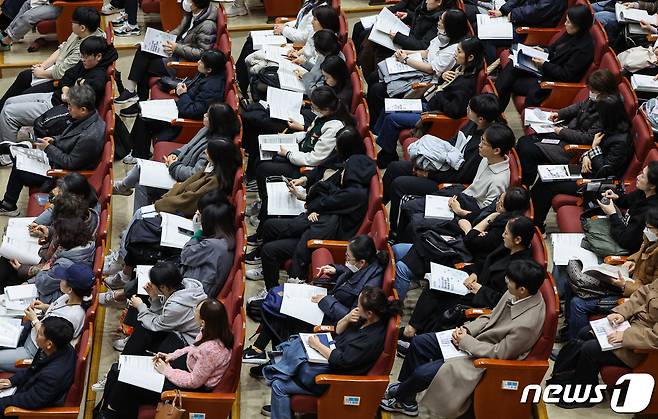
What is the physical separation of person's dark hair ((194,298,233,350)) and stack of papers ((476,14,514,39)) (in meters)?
3.15

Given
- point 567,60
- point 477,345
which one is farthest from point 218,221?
point 567,60

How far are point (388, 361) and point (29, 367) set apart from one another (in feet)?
5.06

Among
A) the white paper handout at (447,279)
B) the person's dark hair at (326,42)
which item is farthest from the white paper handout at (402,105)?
the white paper handout at (447,279)

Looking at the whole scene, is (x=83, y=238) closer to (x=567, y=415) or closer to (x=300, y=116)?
(x=300, y=116)

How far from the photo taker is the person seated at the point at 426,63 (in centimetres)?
659

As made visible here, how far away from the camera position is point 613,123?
Answer: 584 centimetres

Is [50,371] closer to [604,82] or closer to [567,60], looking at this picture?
[604,82]

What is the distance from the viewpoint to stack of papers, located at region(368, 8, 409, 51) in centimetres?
714

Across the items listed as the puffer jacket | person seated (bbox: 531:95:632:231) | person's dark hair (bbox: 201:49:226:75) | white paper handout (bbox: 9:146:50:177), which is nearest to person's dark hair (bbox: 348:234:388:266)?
person seated (bbox: 531:95:632:231)

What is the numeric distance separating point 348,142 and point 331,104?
1.26 feet

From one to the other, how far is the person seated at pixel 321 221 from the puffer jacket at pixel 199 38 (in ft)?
5.99

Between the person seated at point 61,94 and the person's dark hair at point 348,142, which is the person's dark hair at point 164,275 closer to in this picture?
the person's dark hair at point 348,142

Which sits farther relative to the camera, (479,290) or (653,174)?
(653,174)

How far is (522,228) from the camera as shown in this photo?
195 inches
